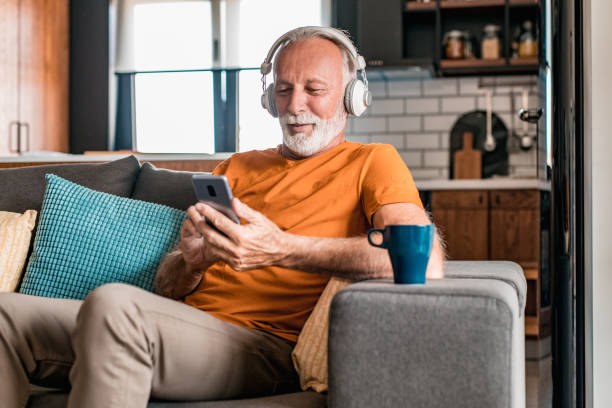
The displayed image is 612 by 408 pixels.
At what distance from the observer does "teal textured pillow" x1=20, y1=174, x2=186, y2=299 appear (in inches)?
70.2

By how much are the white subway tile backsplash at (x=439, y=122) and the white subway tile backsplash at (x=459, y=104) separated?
0.17 feet

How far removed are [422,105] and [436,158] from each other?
0.37 metres

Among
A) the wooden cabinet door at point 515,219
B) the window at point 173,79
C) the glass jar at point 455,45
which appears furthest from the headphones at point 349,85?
the window at point 173,79

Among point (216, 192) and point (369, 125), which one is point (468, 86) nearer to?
point (369, 125)

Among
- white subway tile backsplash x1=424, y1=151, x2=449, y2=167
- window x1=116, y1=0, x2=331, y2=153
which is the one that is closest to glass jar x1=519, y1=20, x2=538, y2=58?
white subway tile backsplash x1=424, y1=151, x2=449, y2=167

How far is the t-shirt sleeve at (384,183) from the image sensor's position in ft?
4.91

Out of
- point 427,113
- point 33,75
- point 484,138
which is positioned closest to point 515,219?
point 484,138

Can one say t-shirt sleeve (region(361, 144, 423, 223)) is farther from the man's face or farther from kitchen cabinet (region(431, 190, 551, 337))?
kitchen cabinet (region(431, 190, 551, 337))

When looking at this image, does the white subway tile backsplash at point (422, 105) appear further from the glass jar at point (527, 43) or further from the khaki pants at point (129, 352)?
the khaki pants at point (129, 352)

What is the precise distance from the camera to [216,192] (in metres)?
1.27

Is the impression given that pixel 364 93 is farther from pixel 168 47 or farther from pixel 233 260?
pixel 168 47

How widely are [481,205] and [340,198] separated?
8.83ft

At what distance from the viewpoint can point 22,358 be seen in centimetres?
134

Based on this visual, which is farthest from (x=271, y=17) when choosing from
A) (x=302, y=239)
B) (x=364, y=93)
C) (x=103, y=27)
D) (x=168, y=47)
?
(x=302, y=239)
